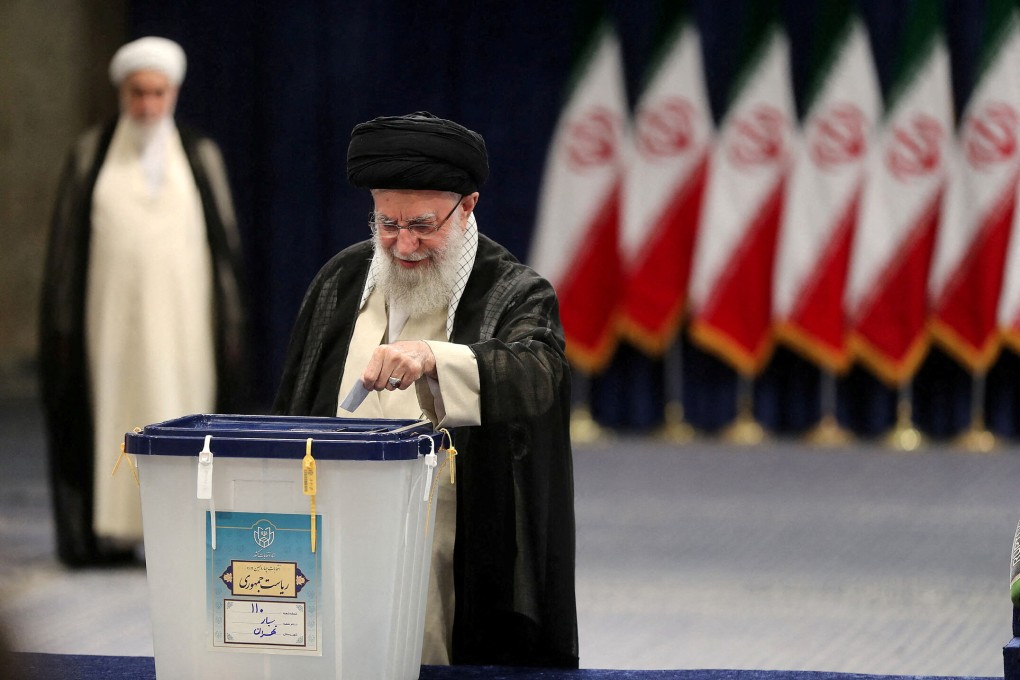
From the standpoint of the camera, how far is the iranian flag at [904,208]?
8219 mm

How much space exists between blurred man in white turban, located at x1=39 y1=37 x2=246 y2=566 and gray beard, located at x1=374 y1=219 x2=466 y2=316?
9.87 feet

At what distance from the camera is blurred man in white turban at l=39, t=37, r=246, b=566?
17.9 feet

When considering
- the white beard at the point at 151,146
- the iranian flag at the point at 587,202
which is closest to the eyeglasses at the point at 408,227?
the white beard at the point at 151,146

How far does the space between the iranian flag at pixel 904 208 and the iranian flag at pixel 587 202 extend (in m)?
1.44

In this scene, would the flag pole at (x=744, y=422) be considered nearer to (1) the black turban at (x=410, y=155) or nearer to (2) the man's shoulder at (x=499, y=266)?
(2) the man's shoulder at (x=499, y=266)

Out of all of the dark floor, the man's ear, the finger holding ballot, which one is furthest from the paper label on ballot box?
the dark floor

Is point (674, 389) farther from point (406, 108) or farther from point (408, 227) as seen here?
point (408, 227)

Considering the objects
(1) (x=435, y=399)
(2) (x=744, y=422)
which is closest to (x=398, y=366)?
(1) (x=435, y=399)

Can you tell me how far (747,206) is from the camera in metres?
8.55

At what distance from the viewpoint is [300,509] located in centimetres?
182

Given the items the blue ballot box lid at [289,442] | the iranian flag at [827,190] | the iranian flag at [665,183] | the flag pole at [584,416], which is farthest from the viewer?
the flag pole at [584,416]

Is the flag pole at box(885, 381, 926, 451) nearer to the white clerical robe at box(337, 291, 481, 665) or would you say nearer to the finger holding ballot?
the white clerical robe at box(337, 291, 481, 665)

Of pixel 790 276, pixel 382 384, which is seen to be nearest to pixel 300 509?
pixel 382 384

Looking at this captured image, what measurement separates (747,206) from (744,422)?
50.5 inches
